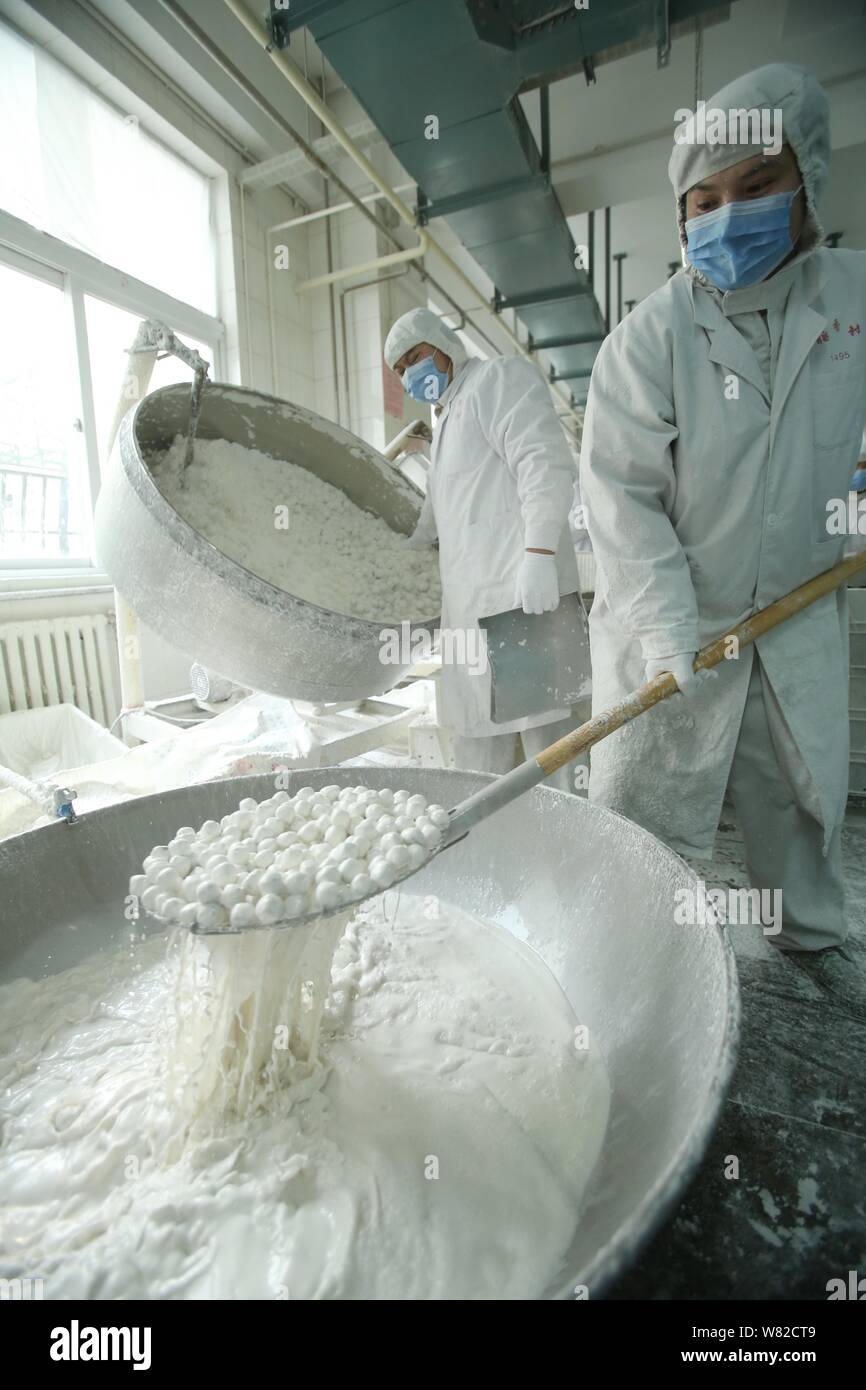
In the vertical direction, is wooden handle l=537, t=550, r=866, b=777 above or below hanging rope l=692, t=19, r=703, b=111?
below

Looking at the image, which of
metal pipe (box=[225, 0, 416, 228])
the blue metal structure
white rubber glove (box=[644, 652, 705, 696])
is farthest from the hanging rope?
white rubber glove (box=[644, 652, 705, 696])

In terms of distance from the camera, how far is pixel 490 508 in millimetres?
1838

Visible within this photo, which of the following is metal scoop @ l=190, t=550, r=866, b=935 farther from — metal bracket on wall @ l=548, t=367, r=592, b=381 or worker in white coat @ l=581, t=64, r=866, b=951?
metal bracket on wall @ l=548, t=367, r=592, b=381

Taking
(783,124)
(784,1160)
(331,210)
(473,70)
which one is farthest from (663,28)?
(784,1160)

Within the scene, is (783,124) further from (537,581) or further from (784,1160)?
(784,1160)

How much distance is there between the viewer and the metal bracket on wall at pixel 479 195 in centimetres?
284

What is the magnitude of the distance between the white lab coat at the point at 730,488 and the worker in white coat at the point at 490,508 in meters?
0.43

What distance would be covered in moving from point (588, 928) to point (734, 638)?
1.83ft

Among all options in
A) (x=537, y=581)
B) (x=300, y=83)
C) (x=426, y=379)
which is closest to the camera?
(x=537, y=581)

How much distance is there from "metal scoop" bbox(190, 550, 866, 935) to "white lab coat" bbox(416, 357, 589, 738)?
658 millimetres

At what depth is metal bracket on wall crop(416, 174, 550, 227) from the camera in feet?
9.30

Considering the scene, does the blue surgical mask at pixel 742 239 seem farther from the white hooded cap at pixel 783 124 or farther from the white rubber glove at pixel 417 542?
the white rubber glove at pixel 417 542

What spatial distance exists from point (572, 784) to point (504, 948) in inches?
38.1
